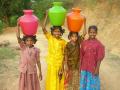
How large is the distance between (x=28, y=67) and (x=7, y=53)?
11.4 ft

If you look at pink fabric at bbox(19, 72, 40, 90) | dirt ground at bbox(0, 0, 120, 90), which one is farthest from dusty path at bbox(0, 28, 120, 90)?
pink fabric at bbox(19, 72, 40, 90)

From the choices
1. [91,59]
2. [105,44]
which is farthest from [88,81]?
[105,44]

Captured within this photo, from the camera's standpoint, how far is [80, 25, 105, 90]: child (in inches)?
210

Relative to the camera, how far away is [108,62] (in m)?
8.22

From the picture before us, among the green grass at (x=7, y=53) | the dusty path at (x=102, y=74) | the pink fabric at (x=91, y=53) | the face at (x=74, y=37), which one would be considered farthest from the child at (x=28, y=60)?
the green grass at (x=7, y=53)

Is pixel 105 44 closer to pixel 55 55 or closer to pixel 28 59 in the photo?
pixel 55 55

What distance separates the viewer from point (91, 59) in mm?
5355

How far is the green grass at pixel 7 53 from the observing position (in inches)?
321

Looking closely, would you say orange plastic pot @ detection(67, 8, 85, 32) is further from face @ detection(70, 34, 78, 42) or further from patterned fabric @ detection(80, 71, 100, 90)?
patterned fabric @ detection(80, 71, 100, 90)

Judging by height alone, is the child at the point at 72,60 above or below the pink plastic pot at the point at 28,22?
below

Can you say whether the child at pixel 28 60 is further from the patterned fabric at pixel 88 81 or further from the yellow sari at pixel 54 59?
the patterned fabric at pixel 88 81

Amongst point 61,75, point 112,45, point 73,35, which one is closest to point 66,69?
point 61,75

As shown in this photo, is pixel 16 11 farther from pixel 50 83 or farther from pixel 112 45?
pixel 50 83

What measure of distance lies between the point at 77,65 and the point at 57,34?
0.59m
